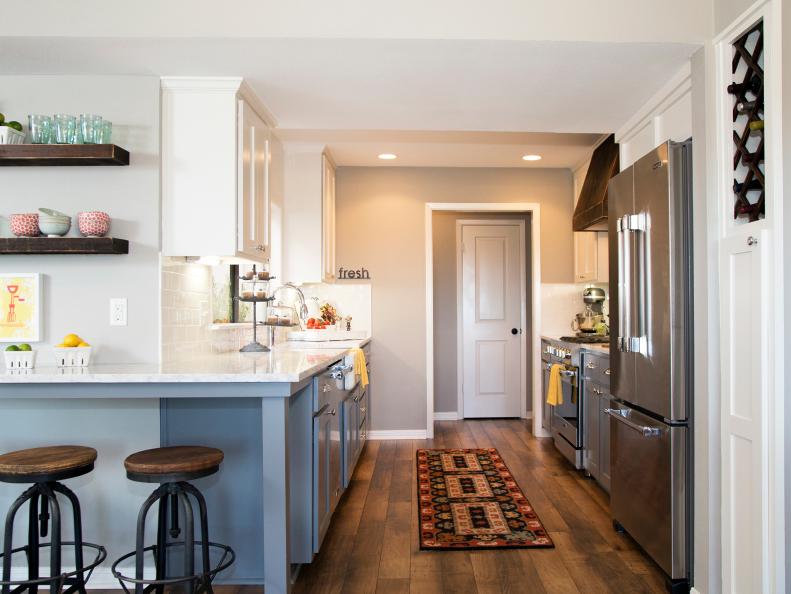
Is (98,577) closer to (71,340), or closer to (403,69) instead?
(71,340)

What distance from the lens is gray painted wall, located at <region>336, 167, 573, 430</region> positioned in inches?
221

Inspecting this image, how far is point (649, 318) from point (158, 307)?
7.14ft

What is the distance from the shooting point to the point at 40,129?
2.64 meters

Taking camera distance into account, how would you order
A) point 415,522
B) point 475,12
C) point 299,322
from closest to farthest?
point 475,12 < point 415,522 < point 299,322

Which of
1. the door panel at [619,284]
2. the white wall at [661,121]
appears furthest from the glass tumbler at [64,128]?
the white wall at [661,121]

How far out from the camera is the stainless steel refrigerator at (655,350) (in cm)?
254

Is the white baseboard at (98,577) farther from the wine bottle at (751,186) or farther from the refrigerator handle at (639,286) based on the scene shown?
the wine bottle at (751,186)

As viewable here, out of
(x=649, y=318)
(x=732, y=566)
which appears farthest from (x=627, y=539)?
(x=649, y=318)

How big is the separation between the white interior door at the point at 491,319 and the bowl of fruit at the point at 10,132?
462cm

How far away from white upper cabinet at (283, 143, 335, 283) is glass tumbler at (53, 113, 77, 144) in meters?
2.38

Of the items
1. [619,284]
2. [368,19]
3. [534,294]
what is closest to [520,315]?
[534,294]

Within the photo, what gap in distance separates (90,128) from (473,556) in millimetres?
2584

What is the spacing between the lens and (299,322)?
5.27 meters

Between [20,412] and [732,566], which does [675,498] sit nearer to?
[732,566]
